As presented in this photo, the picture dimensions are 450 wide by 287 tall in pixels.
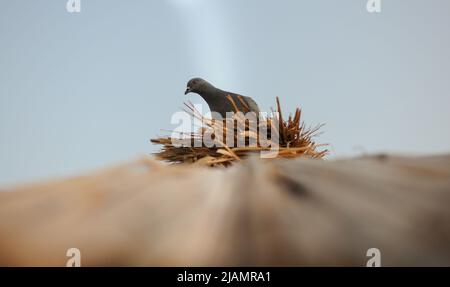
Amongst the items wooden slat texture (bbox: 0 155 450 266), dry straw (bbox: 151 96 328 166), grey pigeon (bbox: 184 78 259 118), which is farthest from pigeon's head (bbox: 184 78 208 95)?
wooden slat texture (bbox: 0 155 450 266)

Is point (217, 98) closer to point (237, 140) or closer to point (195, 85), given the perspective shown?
point (195, 85)

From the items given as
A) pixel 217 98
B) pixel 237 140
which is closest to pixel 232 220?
pixel 237 140

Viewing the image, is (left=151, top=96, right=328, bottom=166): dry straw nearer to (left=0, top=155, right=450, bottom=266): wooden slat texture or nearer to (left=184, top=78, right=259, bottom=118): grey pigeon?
(left=184, top=78, right=259, bottom=118): grey pigeon

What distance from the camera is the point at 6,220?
0.32 m

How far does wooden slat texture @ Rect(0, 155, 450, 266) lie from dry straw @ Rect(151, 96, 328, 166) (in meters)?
0.75

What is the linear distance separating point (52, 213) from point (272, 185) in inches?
9.7

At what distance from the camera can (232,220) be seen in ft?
1.09

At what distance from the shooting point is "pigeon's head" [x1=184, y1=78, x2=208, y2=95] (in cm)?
216

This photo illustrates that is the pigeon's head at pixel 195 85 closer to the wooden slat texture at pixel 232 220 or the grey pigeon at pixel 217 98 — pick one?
the grey pigeon at pixel 217 98

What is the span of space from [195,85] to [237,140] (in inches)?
38.4

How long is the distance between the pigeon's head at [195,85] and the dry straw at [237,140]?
663mm

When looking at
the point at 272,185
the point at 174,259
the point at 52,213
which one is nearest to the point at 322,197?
the point at 272,185

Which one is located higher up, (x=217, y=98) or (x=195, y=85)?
(x=195, y=85)
